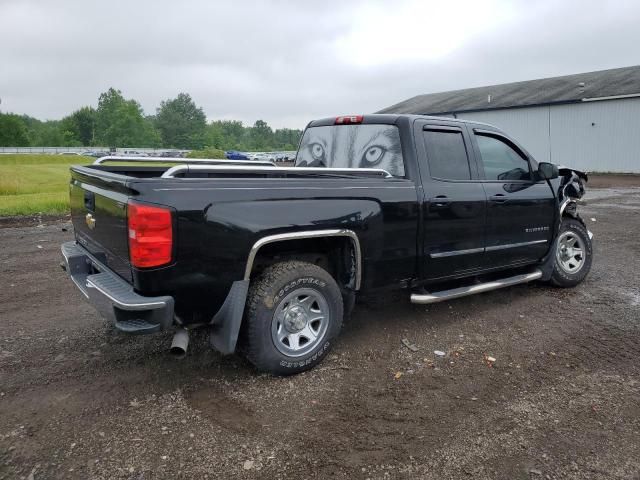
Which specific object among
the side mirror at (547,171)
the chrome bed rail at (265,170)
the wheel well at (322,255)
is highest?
the chrome bed rail at (265,170)

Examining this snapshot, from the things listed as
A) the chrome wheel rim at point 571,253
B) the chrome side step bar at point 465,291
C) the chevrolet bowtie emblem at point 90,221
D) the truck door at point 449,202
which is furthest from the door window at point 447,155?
the chevrolet bowtie emblem at point 90,221

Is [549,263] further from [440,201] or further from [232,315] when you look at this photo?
[232,315]

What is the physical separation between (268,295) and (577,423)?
2.12 m

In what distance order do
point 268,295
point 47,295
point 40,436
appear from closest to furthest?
point 40,436 < point 268,295 < point 47,295

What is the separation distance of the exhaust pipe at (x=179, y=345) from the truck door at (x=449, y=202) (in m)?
2.10

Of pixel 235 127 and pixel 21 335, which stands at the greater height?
pixel 235 127

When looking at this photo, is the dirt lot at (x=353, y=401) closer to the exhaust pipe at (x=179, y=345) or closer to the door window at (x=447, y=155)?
the exhaust pipe at (x=179, y=345)

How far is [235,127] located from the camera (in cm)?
16138

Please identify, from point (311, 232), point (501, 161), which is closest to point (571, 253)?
point (501, 161)

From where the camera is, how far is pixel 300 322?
379cm

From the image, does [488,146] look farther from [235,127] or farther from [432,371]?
[235,127]

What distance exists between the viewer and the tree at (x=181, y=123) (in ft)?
415

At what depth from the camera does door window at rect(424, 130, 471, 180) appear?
454 centimetres

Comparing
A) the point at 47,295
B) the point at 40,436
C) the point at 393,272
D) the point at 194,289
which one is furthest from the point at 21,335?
the point at 393,272
